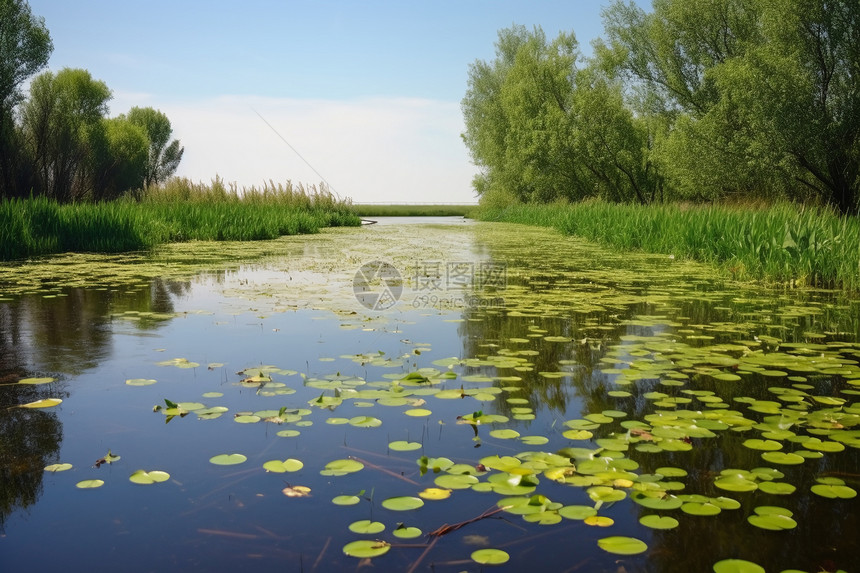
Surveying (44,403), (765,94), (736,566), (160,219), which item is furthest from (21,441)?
(765,94)

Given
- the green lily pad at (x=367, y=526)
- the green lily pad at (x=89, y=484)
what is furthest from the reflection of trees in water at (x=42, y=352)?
the green lily pad at (x=367, y=526)

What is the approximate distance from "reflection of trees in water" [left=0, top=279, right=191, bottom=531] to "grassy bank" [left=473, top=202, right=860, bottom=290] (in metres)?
7.17

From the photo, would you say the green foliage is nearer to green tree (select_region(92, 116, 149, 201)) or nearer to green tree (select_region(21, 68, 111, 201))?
green tree (select_region(21, 68, 111, 201))

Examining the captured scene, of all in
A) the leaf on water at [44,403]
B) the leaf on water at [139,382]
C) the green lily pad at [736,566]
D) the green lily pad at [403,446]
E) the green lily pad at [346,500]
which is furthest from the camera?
the leaf on water at [139,382]

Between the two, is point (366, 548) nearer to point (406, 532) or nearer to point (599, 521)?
point (406, 532)

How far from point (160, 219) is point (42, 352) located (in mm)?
11726

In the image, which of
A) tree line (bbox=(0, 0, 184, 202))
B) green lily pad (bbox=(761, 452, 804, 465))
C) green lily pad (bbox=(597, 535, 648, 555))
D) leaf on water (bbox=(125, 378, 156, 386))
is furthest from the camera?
tree line (bbox=(0, 0, 184, 202))

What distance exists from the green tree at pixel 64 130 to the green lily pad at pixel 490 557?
19116mm

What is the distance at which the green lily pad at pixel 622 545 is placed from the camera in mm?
1906

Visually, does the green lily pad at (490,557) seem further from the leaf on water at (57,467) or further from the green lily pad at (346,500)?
the leaf on water at (57,467)

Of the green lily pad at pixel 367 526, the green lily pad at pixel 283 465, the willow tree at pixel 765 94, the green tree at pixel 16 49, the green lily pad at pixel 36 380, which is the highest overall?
the green tree at pixel 16 49

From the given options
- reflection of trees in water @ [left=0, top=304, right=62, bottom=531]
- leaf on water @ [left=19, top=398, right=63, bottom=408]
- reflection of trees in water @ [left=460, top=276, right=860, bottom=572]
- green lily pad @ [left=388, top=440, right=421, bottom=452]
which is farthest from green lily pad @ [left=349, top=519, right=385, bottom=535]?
leaf on water @ [left=19, top=398, right=63, bottom=408]

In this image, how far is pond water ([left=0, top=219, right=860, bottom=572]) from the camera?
196 centimetres

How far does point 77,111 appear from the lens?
44906mm
